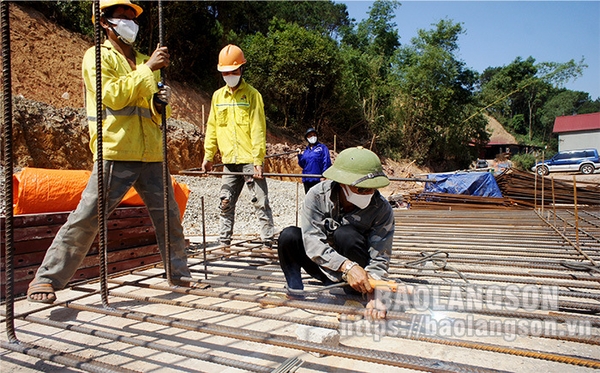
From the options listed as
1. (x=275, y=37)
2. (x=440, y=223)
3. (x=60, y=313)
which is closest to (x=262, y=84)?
(x=275, y=37)

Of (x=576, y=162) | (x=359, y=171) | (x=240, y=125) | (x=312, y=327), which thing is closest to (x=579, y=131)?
(x=576, y=162)

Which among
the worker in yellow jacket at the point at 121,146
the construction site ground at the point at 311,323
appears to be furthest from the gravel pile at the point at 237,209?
the worker in yellow jacket at the point at 121,146

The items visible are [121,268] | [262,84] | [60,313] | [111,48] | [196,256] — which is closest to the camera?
[60,313]

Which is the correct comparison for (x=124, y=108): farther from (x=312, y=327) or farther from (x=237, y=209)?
(x=237, y=209)

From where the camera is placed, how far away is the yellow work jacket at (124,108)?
8.60ft

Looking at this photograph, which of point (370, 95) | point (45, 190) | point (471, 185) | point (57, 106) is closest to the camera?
point (45, 190)

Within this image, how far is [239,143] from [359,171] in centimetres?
221

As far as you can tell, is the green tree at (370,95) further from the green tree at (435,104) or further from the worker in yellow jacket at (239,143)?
the worker in yellow jacket at (239,143)

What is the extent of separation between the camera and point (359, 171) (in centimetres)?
236

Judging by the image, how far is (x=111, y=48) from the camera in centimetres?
280

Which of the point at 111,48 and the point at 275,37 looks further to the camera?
the point at 275,37

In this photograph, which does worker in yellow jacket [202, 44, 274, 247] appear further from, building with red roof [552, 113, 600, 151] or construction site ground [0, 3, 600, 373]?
building with red roof [552, 113, 600, 151]

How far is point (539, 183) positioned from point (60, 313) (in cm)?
1017

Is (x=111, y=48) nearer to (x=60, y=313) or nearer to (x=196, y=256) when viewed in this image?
(x=60, y=313)
